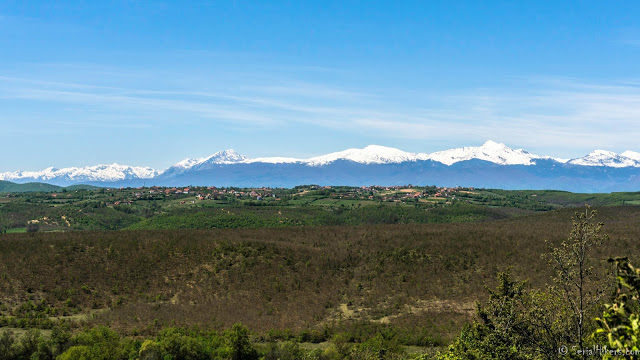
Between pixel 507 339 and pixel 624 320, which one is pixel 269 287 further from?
pixel 624 320

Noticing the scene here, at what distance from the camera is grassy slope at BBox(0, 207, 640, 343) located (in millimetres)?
77625

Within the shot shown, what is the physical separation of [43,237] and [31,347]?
187ft

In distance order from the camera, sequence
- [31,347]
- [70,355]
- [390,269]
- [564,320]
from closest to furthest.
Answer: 1. [564,320]
2. [70,355]
3. [31,347]
4. [390,269]

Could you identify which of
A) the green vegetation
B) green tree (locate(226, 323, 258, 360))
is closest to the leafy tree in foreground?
the green vegetation

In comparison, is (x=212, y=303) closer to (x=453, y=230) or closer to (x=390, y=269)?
(x=390, y=269)

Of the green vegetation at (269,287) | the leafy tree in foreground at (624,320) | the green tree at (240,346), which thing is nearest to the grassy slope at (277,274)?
the green vegetation at (269,287)

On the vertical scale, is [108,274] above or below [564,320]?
below

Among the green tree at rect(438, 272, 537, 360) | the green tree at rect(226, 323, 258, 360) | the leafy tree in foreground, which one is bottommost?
the green tree at rect(226, 323, 258, 360)

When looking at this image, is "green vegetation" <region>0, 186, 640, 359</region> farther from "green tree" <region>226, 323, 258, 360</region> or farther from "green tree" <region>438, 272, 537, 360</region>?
"green tree" <region>438, 272, 537, 360</region>

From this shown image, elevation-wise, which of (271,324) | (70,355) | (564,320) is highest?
(564,320)

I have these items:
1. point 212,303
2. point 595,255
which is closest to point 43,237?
point 212,303

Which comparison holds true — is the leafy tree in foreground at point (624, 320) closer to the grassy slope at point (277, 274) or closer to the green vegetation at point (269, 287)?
the green vegetation at point (269, 287)

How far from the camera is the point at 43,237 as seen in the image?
334 feet

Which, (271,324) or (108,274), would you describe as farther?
(108,274)
